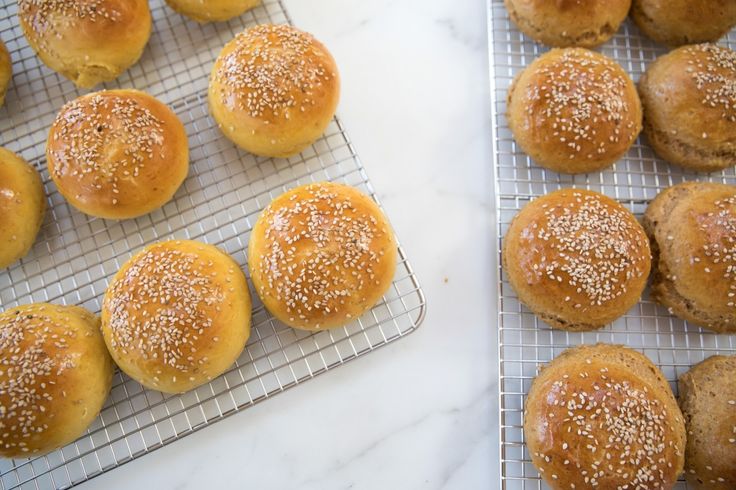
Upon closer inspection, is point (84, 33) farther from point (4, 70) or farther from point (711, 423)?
point (711, 423)

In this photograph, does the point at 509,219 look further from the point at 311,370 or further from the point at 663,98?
the point at 311,370

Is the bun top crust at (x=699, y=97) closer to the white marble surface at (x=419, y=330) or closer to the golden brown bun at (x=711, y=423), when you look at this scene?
the white marble surface at (x=419, y=330)

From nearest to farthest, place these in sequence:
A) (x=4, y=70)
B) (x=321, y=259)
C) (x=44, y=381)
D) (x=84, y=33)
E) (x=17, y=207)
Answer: (x=44, y=381)
(x=321, y=259)
(x=17, y=207)
(x=84, y=33)
(x=4, y=70)

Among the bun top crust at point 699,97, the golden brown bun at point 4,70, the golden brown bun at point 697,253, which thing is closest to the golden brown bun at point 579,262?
the golden brown bun at point 697,253

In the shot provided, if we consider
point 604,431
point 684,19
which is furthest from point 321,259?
point 684,19

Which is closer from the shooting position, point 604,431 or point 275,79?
point 604,431

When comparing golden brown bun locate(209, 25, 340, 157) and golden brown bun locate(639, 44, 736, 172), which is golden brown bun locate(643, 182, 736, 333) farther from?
golden brown bun locate(209, 25, 340, 157)

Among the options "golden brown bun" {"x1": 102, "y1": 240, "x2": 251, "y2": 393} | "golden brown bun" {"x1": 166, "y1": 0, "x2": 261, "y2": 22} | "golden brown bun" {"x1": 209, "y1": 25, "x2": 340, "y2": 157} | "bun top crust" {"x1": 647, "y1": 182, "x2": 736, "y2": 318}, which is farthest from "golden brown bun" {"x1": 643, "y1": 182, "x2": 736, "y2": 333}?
"golden brown bun" {"x1": 166, "y1": 0, "x2": 261, "y2": 22}
